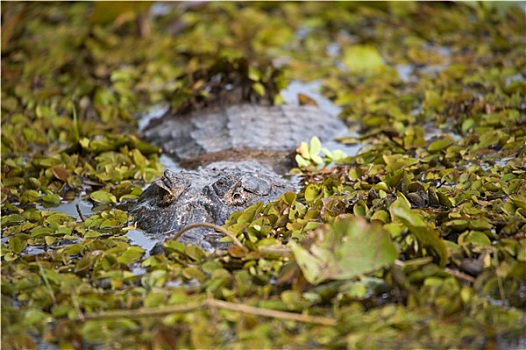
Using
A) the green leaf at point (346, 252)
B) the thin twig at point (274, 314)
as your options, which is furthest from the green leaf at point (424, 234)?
the thin twig at point (274, 314)

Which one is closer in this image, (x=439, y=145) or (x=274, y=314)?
(x=274, y=314)

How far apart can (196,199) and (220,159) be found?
4.24ft

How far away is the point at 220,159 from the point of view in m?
5.32

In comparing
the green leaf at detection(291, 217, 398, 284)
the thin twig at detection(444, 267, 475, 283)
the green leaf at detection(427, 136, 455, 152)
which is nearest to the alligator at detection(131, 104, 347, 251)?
the green leaf at detection(291, 217, 398, 284)

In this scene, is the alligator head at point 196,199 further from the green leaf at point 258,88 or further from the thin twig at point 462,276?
the green leaf at point 258,88

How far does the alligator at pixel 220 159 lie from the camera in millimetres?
4035

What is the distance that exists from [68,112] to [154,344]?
368 centimetres

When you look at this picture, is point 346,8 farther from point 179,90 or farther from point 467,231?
point 467,231

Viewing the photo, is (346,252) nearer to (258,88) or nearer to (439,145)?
(439,145)

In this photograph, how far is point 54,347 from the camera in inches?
118

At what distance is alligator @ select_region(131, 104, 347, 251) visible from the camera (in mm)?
4035

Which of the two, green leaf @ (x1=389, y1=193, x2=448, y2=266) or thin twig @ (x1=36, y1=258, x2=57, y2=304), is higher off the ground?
green leaf @ (x1=389, y1=193, x2=448, y2=266)

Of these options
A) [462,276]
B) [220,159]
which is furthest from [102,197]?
[462,276]

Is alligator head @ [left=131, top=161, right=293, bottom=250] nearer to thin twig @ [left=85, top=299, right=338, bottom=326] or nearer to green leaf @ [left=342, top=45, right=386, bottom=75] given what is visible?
thin twig @ [left=85, top=299, right=338, bottom=326]
